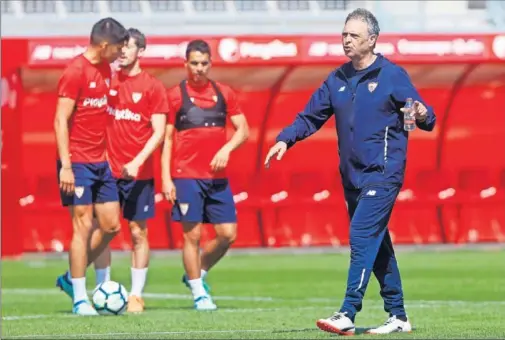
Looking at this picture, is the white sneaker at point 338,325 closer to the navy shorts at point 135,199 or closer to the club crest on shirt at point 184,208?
the club crest on shirt at point 184,208

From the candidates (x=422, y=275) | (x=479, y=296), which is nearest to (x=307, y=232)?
(x=422, y=275)

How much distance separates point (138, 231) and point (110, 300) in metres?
1.00

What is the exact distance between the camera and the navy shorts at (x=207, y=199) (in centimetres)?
1228

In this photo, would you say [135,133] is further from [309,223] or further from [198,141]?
[309,223]

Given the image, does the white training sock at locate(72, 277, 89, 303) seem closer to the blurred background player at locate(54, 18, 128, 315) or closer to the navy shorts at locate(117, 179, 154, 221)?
the blurred background player at locate(54, 18, 128, 315)

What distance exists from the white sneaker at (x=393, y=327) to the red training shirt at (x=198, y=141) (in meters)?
3.46

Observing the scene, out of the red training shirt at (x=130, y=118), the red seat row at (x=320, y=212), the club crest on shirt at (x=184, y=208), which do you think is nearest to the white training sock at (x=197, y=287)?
the club crest on shirt at (x=184, y=208)

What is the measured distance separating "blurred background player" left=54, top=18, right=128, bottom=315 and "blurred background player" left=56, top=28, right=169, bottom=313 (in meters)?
0.59

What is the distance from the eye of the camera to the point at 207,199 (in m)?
12.4

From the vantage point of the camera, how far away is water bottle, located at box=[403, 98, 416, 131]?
8750 mm

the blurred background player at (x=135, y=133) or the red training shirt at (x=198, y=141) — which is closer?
the blurred background player at (x=135, y=133)

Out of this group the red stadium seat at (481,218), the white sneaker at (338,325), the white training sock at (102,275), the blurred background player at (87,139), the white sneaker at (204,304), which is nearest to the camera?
the white sneaker at (338,325)

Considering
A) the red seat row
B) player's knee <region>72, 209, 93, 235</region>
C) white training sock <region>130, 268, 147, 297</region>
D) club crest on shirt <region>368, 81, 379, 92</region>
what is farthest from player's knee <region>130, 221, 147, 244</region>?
the red seat row

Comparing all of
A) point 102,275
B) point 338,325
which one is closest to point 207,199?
point 102,275
